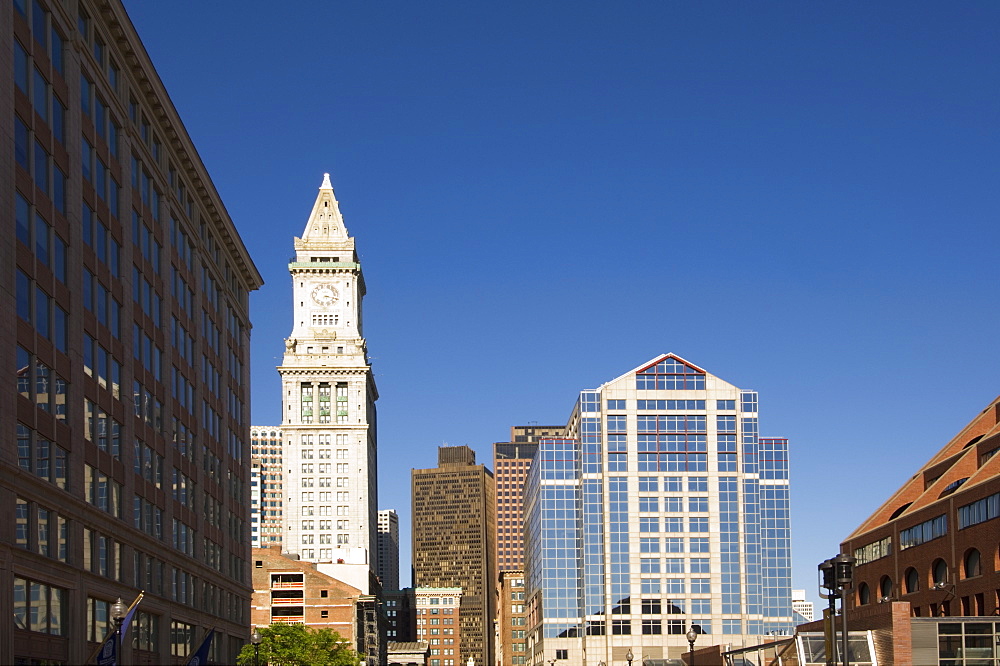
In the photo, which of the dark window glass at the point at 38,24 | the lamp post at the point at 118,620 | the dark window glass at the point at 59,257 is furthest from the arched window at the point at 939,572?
the dark window glass at the point at 38,24

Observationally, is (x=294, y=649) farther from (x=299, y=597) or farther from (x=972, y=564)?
(x=299, y=597)

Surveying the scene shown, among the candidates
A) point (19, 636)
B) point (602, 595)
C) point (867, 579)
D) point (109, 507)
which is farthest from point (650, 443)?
point (19, 636)

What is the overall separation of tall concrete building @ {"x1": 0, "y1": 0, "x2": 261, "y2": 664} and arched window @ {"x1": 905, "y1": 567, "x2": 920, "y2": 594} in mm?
46861

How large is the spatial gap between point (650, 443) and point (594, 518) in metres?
12.5

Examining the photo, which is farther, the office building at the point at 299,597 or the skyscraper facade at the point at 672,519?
the skyscraper facade at the point at 672,519

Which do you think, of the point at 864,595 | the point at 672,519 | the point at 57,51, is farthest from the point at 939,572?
the point at 672,519

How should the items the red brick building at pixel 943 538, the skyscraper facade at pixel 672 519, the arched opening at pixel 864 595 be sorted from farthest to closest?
the skyscraper facade at pixel 672 519 → the arched opening at pixel 864 595 → the red brick building at pixel 943 538

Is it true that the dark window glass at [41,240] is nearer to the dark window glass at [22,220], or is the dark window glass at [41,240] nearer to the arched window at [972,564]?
the dark window glass at [22,220]

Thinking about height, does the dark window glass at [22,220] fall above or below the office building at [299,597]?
above

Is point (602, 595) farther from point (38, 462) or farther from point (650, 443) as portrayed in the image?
point (38, 462)

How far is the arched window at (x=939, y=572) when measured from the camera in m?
84.0

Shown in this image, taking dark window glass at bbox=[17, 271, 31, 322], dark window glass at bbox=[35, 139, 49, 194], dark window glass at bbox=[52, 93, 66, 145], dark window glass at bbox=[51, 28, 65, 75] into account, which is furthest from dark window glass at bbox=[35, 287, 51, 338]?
dark window glass at bbox=[51, 28, 65, 75]

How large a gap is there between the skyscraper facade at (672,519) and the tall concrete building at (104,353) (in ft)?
287

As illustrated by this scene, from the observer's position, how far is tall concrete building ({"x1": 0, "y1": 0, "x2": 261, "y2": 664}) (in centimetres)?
4953
